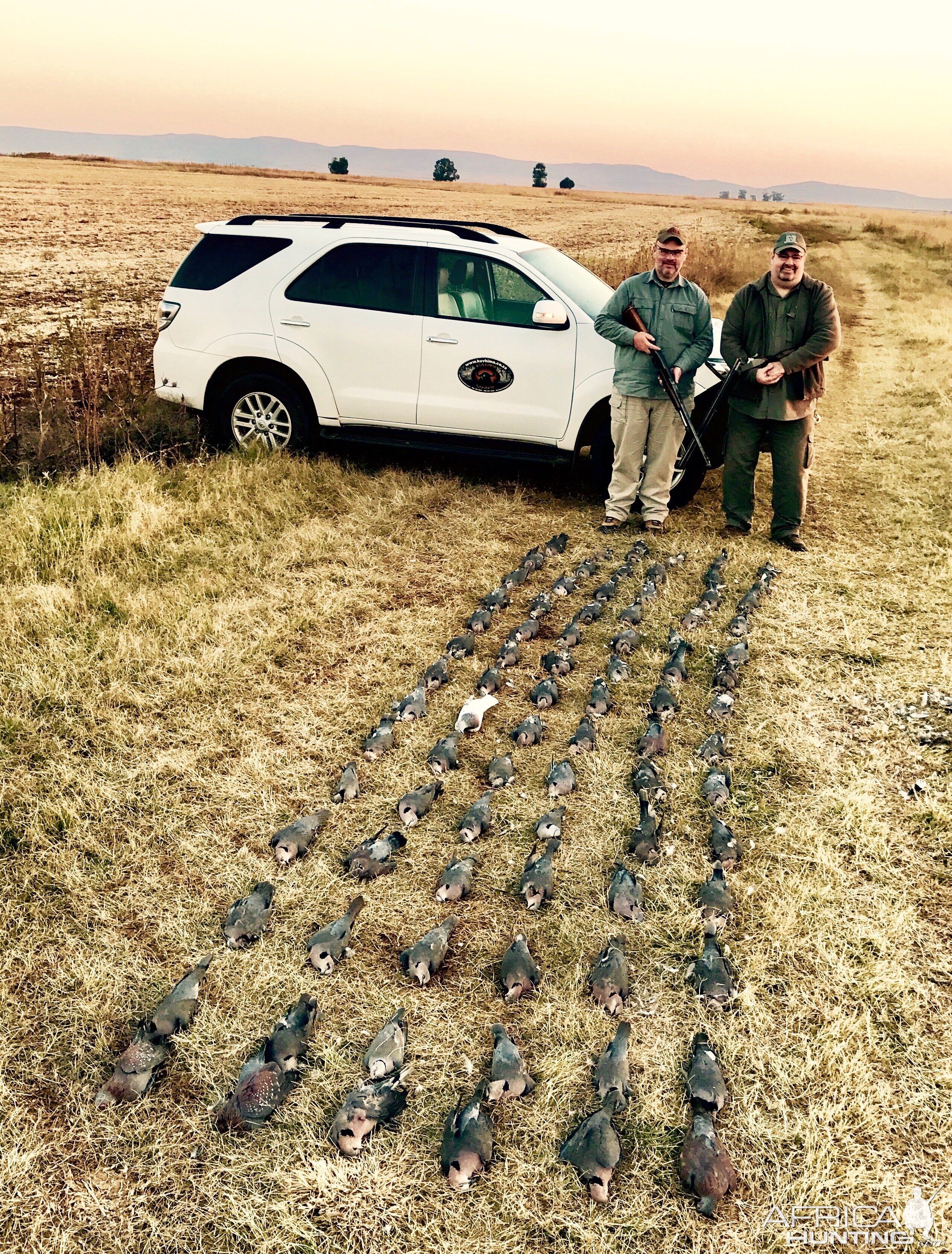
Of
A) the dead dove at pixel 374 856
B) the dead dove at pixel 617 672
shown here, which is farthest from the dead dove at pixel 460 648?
the dead dove at pixel 374 856

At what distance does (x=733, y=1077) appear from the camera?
2613 millimetres

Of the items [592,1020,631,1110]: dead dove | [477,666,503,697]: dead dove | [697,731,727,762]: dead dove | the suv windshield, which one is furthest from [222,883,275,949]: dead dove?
the suv windshield

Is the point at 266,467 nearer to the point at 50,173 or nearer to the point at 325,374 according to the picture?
the point at 325,374

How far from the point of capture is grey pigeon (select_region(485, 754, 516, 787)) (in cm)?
393

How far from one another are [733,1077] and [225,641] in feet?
11.9

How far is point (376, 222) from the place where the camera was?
7109mm

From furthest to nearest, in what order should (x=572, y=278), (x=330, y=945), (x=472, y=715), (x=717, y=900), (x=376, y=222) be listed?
(x=572, y=278) → (x=376, y=222) → (x=472, y=715) → (x=717, y=900) → (x=330, y=945)

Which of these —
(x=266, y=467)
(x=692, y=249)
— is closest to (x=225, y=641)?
(x=266, y=467)

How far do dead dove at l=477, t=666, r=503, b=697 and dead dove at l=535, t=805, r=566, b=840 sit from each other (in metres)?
1.11

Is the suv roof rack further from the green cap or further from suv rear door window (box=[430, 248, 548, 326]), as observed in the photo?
the green cap

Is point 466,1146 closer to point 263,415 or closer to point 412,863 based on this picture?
Result: point 412,863

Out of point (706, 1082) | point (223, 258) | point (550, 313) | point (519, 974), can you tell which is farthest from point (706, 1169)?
point (223, 258)

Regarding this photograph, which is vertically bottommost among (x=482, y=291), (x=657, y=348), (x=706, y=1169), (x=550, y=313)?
(x=706, y=1169)

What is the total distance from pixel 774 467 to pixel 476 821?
4247 mm
